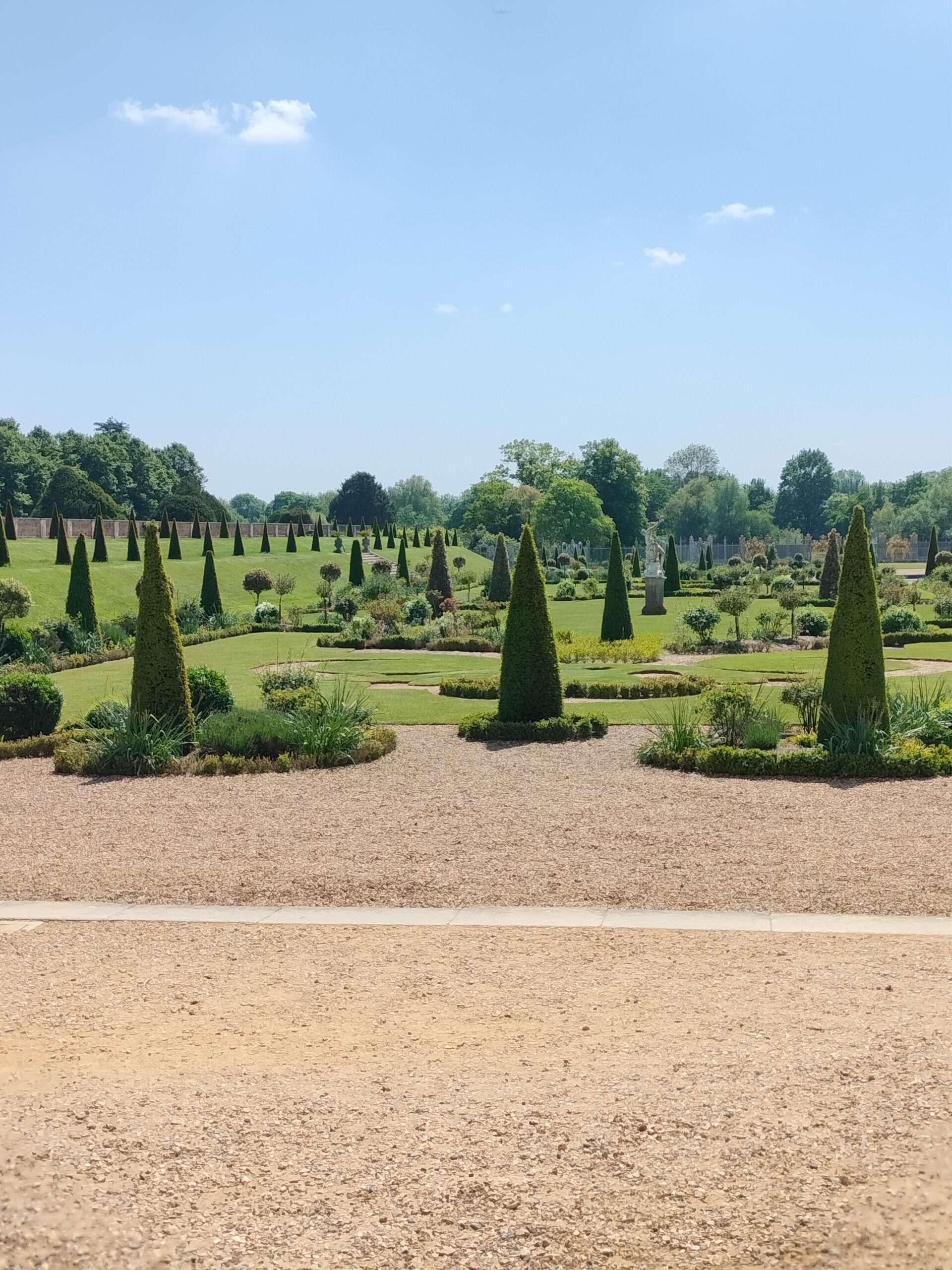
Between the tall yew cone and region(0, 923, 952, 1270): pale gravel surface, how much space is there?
8200 mm

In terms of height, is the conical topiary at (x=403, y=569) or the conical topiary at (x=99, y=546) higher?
the conical topiary at (x=99, y=546)

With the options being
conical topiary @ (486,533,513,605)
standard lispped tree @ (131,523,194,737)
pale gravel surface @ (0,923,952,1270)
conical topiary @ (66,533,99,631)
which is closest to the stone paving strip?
pale gravel surface @ (0,923,952,1270)

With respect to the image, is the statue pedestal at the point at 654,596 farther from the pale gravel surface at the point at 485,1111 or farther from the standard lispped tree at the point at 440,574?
the pale gravel surface at the point at 485,1111

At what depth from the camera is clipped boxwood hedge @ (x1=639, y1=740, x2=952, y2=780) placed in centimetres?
1159

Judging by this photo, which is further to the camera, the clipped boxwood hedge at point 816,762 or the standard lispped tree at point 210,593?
the standard lispped tree at point 210,593

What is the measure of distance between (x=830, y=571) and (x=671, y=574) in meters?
8.68

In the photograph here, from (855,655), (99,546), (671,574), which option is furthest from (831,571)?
(855,655)

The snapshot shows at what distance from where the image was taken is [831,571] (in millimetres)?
40500

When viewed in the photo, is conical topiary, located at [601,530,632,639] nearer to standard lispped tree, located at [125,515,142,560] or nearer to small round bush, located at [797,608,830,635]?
small round bush, located at [797,608,830,635]

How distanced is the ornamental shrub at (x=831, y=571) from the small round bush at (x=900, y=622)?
449 inches

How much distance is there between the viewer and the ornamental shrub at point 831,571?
40.1 metres

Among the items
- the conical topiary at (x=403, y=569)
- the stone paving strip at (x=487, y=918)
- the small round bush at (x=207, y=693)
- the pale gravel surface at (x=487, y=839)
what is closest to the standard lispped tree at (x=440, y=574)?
the conical topiary at (x=403, y=569)

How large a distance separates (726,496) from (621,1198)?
105683 mm

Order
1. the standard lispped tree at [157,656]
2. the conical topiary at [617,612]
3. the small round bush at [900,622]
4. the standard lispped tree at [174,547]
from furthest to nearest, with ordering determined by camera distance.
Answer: the standard lispped tree at [174,547] < the small round bush at [900,622] < the conical topiary at [617,612] < the standard lispped tree at [157,656]
